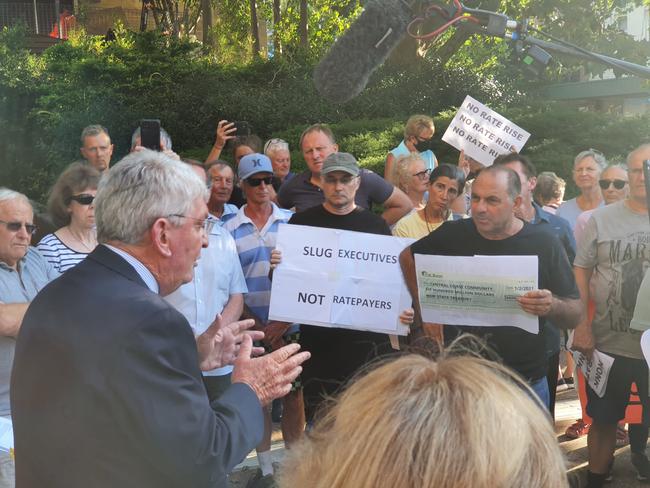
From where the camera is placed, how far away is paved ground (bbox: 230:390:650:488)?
5.71 metres

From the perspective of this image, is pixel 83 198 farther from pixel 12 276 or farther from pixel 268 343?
pixel 268 343

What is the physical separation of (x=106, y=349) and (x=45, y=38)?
34.9 m

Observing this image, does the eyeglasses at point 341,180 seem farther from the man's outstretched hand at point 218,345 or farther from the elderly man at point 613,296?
the man's outstretched hand at point 218,345

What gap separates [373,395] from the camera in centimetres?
136

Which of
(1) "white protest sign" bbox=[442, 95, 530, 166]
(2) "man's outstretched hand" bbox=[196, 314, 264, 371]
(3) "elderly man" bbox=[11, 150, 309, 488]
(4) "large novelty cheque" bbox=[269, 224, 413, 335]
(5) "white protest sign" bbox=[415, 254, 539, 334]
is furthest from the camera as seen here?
(1) "white protest sign" bbox=[442, 95, 530, 166]

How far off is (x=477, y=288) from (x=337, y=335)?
3.71ft

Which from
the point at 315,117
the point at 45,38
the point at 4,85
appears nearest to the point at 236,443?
the point at 315,117

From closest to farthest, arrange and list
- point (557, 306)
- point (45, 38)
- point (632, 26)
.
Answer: point (557, 306) → point (45, 38) → point (632, 26)

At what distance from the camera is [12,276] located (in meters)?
4.10

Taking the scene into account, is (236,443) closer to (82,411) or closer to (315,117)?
(82,411)

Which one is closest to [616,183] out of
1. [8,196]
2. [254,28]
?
[8,196]

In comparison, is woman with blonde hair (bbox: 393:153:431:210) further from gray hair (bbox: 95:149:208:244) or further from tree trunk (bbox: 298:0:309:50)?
tree trunk (bbox: 298:0:309:50)

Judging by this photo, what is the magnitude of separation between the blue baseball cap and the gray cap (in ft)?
2.28

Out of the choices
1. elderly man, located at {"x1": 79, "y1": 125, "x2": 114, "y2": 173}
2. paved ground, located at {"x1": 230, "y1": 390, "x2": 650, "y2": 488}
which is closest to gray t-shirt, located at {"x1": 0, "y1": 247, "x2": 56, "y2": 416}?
paved ground, located at {"x1": 230, "y1": 390, "x2": 650, "y2": 488}
